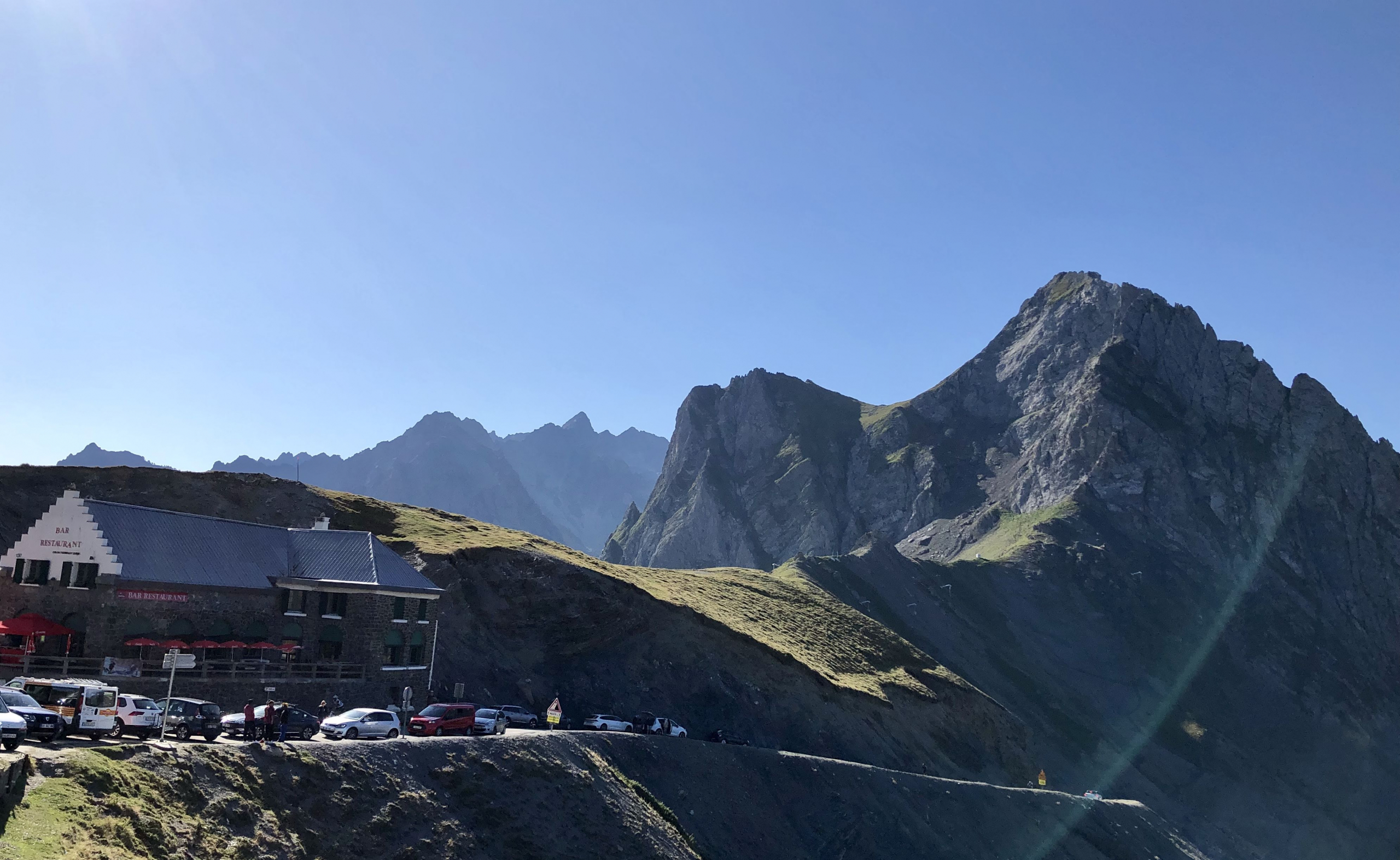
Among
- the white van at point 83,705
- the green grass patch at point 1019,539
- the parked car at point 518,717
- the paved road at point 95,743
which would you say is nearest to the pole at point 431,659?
the parked car at point 518,717

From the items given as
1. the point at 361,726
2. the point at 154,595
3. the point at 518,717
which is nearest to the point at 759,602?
the point at 518,717

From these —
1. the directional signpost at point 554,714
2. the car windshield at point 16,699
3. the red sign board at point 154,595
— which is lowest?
the directional signpost at point 554,714

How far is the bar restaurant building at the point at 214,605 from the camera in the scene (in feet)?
160

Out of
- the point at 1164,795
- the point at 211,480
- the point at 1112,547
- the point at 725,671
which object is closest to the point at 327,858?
the point at 725,671

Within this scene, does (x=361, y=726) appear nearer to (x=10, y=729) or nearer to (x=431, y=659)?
(x=10, y=729)

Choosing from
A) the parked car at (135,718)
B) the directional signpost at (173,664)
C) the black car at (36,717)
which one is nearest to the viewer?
the black car at (36,717)

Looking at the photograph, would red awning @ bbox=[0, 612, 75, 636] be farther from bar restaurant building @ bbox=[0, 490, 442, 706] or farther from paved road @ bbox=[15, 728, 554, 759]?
paved road @ bbox=[15, 728, 554, 759]

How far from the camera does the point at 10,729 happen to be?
→ 28.3m

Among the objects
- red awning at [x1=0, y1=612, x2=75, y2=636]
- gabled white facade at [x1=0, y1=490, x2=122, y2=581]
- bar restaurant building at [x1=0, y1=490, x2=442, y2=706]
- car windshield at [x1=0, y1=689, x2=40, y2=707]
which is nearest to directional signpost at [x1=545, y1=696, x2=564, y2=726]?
bar restaurant building at [x1=0, y1=490, x2=442, y2=706]

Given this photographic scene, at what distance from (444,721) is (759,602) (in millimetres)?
66630

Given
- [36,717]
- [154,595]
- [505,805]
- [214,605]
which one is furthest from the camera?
[214,605]

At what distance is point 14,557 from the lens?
5109 centimetres

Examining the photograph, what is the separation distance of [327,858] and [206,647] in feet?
75.0

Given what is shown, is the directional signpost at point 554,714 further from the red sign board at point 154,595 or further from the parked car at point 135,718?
the parked car at point 135,718
